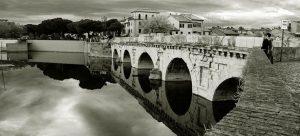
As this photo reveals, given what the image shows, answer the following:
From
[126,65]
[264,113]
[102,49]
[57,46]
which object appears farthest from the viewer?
→ [57,46]

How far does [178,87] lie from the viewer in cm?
3356

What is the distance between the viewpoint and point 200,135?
1988 centimetres

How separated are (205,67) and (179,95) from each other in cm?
587

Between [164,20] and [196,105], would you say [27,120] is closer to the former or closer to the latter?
[196,105]

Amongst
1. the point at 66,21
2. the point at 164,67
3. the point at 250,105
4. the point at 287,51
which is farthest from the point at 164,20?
the point at 250,105

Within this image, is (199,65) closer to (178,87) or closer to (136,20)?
(178,87)

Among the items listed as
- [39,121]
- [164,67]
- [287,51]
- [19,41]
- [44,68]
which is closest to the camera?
[287,51]

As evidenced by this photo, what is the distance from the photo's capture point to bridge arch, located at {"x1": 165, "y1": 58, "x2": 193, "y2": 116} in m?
27.0

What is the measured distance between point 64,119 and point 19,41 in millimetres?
75506

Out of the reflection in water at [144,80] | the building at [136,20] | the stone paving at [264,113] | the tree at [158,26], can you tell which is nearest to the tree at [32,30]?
the building at [136,20]

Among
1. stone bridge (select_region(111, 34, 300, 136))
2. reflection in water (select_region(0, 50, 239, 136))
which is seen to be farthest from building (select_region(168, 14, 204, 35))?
reflection in water (select_region(0, 50, 239, 136))

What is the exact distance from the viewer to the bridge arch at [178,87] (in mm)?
27047

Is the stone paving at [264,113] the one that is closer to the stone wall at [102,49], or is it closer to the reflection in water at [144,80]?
the reflection in water at [144,80]

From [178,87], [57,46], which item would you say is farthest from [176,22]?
[178,87]
